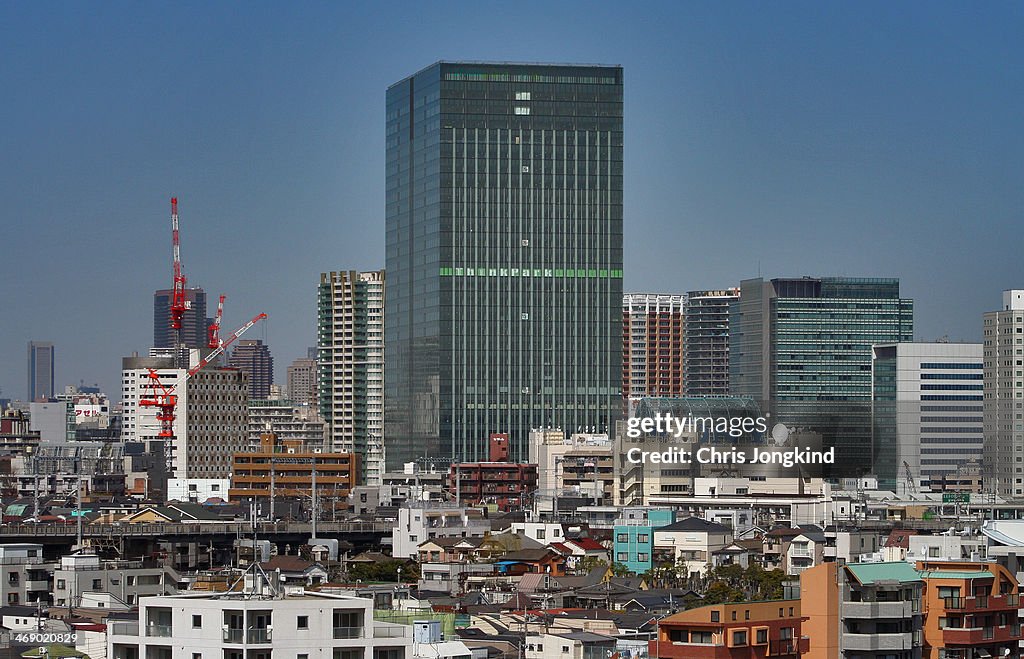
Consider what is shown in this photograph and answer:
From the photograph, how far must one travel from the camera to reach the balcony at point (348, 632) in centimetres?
4256

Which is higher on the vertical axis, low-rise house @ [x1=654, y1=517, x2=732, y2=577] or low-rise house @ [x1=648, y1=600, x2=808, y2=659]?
low-rise house @ [x1=648, y1=600, x2=808, y2=659]

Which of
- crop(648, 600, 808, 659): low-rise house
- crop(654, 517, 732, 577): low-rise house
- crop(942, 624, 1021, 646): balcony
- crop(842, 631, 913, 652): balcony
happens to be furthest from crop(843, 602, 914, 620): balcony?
crop(654, 517, 732, 577): low-rise house

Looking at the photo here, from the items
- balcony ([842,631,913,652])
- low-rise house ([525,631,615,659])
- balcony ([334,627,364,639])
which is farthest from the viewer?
low-rise house ([525,631,615,659])

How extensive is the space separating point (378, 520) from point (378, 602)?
80.6 metres

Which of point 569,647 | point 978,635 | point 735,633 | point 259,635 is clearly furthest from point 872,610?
point 569,647

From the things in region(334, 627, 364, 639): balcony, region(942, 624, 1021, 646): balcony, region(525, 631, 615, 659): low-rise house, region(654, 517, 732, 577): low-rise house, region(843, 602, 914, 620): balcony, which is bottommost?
region(654, 517, 732, 577): low-rise house

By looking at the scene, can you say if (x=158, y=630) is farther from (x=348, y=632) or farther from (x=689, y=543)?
(x=689, y=543)

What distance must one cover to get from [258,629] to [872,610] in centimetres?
1135

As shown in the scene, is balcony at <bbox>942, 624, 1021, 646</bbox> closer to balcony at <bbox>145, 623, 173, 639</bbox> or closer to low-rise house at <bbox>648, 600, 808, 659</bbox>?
low-rise house at <bbox>648, 600, 808, 659</bbox>

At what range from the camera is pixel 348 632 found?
140 ft

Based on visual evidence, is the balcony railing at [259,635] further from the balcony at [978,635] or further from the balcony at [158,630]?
the balcony at [978,635]

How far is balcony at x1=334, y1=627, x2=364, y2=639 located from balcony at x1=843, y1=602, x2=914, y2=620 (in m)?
9.05

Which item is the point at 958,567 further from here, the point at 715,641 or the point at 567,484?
the point at 567,484

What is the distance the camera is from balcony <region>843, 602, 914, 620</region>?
43750 millimetres
